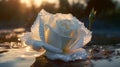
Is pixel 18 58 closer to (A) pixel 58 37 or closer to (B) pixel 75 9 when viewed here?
(A) pixel 58 37

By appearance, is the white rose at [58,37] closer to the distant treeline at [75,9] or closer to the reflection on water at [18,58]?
the reflection on water at [18,58]

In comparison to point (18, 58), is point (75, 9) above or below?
above

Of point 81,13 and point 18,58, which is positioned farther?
point 81,13

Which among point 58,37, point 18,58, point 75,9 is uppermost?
point 75,9

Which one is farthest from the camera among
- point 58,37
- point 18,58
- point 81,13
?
point 81,13

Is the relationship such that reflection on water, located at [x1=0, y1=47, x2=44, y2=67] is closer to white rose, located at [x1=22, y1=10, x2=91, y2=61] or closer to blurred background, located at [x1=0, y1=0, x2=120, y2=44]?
white rose, located at [x1=22, y1=10, x2=91, y2=61]

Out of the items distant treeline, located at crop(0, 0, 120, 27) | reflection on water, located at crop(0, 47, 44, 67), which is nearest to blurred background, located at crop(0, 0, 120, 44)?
distant treeline, located at crop(0, 0, 120, 27)

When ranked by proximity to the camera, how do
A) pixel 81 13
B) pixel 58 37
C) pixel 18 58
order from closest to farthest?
1. pixel 58 37
2. pixel 18 58
3. pixel 81 13

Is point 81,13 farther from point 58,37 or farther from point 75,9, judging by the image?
point 58,37

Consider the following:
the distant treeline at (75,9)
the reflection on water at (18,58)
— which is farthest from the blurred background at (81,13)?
the reflection on water at (18,58)

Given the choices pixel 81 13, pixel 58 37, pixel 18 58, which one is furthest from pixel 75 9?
pixel 58 37
